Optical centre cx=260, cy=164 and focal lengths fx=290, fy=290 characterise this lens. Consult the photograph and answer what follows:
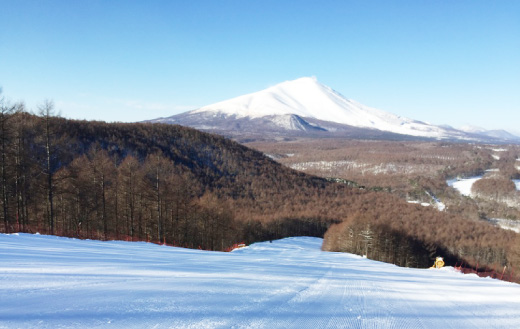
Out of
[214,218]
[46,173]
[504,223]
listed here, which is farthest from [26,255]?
[504,223]

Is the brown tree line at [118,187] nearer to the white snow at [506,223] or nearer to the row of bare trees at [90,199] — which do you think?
the row of bare trees at [90,199]

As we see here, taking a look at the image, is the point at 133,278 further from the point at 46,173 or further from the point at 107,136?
the point at 107,136

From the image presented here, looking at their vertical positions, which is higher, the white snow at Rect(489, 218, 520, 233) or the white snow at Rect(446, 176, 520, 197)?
the white snow at Rect(446, 176, 520, 197)

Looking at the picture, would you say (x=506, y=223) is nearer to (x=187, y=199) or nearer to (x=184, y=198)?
(x=187, y=199)

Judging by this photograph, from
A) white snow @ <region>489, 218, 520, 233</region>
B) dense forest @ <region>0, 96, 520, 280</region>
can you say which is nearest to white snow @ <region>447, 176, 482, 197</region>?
white snow @ <region>489, 218, 520, 233</region>

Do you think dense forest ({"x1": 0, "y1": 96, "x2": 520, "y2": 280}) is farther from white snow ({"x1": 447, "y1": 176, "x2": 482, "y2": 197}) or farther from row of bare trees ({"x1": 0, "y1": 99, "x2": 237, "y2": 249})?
white snow ({"x1": 447, "y1": 176, "x2": 482, "y2": 197})

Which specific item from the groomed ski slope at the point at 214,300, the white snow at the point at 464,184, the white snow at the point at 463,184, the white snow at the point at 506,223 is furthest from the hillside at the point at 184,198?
the white snow at the point at 464,184
